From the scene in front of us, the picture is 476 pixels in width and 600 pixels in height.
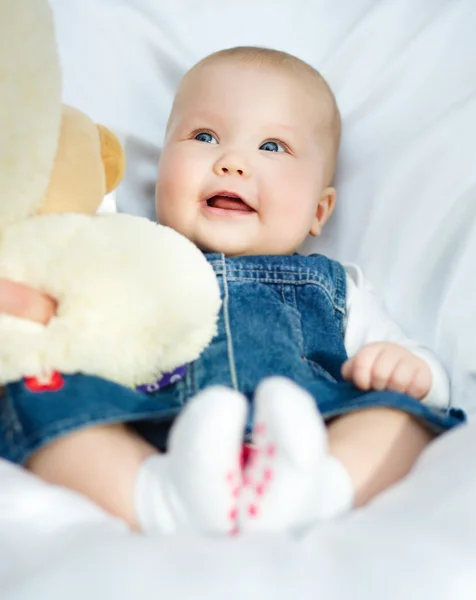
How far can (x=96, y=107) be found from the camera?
140 centimetres

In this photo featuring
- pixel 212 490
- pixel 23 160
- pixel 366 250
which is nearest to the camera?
pixel 212 490

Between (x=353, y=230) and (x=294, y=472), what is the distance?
0.74 meters

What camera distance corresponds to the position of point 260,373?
911 mm

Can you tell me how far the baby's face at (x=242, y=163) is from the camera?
110 cm

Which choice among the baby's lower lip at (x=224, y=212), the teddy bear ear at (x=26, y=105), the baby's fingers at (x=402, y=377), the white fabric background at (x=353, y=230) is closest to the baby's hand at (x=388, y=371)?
the baby's fingers at (x=402, y=377)

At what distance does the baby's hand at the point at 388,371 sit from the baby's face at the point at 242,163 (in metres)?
0.31

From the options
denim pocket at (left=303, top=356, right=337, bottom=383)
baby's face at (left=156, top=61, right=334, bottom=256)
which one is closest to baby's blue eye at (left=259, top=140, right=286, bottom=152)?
baby's face at (left=156, top=61, right=334, bottom=256)

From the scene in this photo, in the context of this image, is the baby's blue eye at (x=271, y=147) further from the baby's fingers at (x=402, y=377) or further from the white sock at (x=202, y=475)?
the white sock at (x=202, y=475)

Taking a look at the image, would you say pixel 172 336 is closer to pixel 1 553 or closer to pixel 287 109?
pixel 1 553

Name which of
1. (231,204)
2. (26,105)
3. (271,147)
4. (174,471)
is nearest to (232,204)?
(231,204)

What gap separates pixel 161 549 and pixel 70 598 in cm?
7

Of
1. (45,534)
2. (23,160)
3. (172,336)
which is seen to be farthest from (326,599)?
(23,160)

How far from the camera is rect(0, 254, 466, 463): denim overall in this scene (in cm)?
73

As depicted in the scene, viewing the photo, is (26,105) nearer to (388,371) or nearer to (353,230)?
(388,371)
